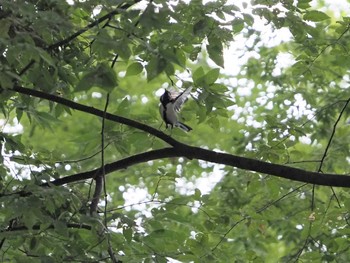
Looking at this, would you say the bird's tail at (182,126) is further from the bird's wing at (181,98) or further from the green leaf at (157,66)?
the green leaf at (157,66)

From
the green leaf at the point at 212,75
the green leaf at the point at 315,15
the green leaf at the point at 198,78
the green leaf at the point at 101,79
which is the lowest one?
the green leaf at the point at 101,79

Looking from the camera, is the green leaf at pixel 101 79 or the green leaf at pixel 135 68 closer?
the green leaf at pixel 101 79

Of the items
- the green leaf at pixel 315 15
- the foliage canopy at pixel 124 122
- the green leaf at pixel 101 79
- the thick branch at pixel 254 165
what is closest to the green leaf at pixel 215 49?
the foliage canopy at pixel 124 122

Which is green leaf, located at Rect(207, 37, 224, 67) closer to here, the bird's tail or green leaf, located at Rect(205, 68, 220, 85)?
green leaf, located at Rect(205, 68, 220, 85)

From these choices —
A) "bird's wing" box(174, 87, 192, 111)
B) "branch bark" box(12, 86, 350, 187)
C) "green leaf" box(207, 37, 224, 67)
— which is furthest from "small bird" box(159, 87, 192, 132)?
"green leaf" box(207, 37, 224, 67)

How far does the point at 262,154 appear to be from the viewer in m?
3.67

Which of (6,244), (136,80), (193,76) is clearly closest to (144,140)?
(193,76)

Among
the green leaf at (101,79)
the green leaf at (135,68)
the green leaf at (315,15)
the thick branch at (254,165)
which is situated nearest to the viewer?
the green leaf at (101,79)

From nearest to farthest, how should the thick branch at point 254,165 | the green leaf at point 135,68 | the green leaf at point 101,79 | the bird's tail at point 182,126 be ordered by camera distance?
the green leaf at point 101,79 → the thick branch at point 254,165 → the green leaf at point 135,68 → the bird's tail at point 182,126

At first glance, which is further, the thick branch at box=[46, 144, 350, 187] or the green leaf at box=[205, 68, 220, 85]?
the green leaf at box=[205, 68, 220, 85]

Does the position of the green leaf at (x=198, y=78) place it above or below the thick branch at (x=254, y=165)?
above

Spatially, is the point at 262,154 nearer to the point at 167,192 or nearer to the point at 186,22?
the point at 186,22

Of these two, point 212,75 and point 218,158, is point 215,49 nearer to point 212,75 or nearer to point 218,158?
point 212,75

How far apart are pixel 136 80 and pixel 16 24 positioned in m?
7.66
